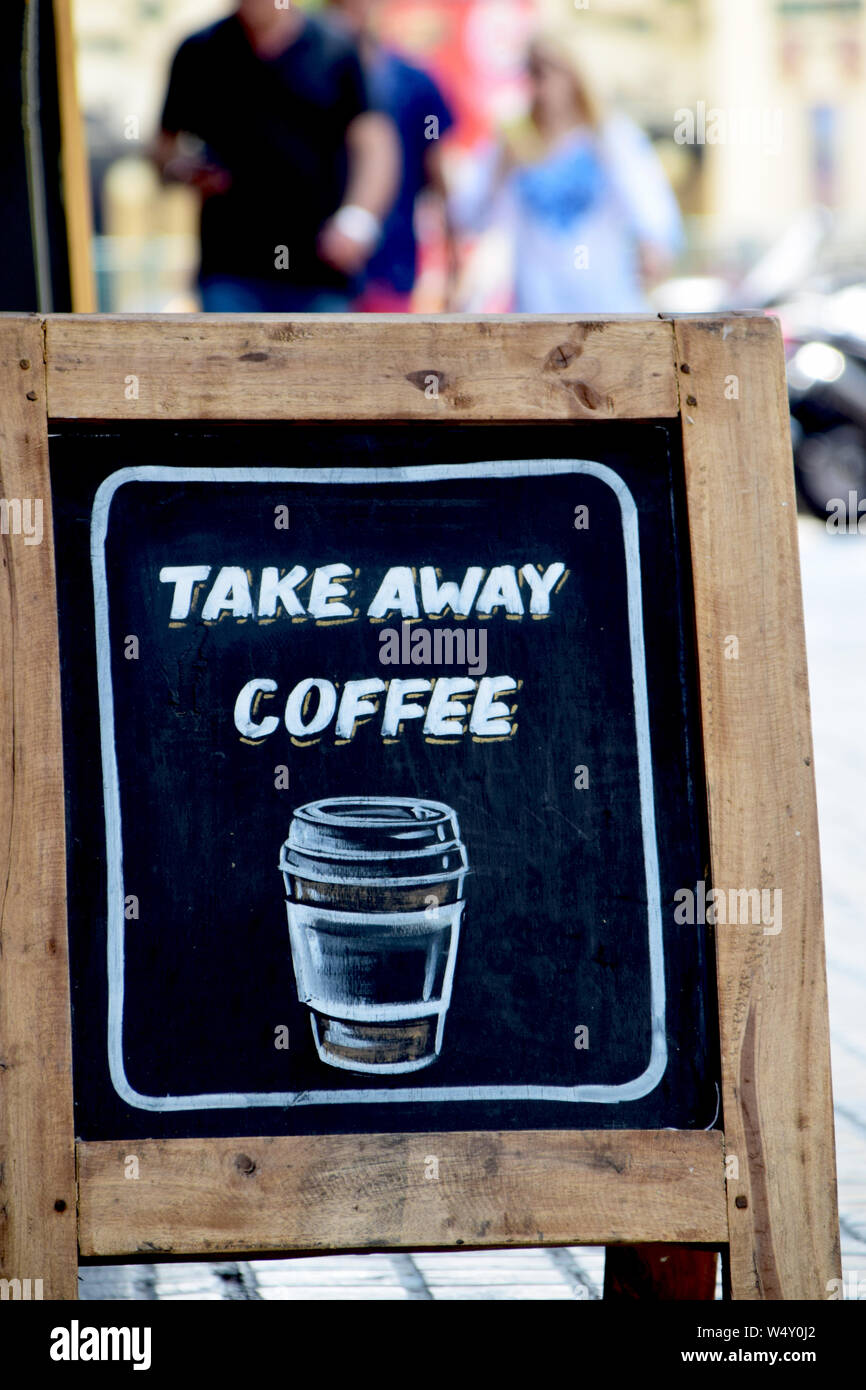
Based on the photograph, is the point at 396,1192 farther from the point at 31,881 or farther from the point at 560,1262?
the point at 560,1262

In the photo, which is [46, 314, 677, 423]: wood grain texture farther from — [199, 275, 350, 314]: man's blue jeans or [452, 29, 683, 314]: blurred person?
[452, 29, 683, 314]: blurred person

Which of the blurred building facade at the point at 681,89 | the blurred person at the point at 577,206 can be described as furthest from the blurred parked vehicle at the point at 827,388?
the blurred building facade at the point at 681,89

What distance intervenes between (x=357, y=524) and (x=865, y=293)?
9.81 meters

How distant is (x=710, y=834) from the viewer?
1966mm

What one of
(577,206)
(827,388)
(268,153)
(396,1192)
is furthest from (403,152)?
(827,388)

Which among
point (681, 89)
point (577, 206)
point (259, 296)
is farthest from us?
point (681, 89)

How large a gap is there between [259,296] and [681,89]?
19768 millimetres

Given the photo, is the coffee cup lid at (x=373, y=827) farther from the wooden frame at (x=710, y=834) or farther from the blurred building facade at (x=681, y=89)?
the blurred building facade at (x=681, y=89)

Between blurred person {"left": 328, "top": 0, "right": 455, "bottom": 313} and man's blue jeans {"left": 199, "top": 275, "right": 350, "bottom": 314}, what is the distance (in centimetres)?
71

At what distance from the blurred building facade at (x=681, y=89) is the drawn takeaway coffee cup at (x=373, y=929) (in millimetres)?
16455

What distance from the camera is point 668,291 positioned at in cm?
1465
